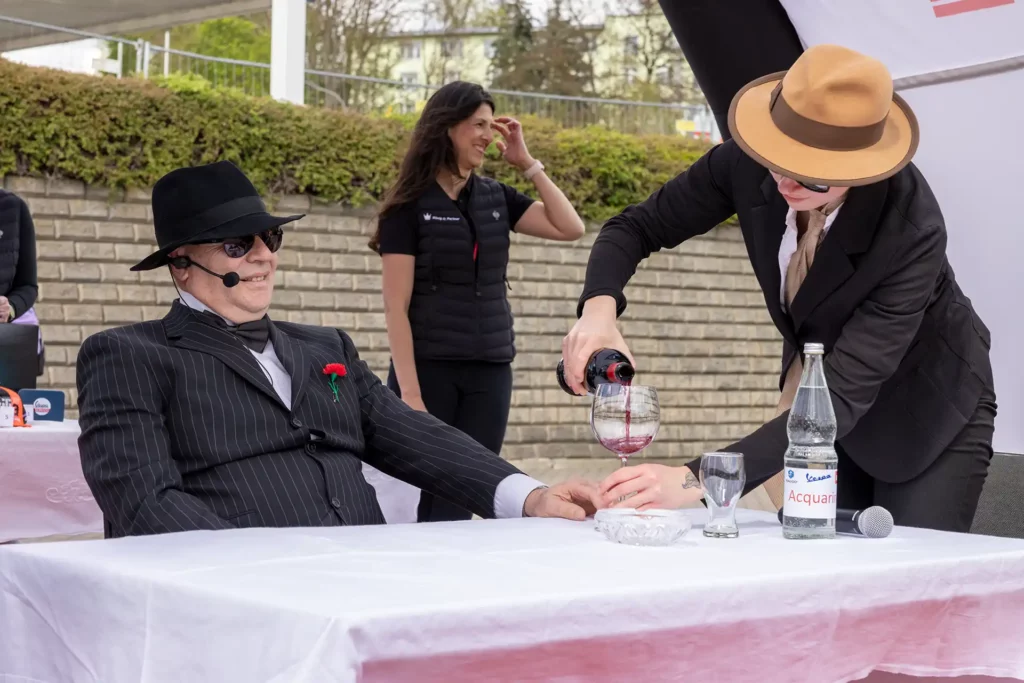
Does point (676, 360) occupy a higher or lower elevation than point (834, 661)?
lower

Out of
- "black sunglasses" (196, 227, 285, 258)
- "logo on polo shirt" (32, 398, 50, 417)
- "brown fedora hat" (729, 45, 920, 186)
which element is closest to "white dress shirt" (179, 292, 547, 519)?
"black sunglasses" (196, 227, 285, 258)

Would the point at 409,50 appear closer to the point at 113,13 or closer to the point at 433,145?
the point at 113,13

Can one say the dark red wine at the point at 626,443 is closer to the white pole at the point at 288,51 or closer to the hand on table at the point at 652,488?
the hand on table at the point at 652,488

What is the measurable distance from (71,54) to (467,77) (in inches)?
407

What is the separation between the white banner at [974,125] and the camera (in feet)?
13.6

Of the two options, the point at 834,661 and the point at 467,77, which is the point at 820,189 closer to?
the point at 834,661

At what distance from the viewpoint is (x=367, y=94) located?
47.8 feet

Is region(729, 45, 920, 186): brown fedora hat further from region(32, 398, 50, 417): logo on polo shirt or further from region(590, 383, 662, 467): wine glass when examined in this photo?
region(32, 398, 50, 417): logo on polo shirt

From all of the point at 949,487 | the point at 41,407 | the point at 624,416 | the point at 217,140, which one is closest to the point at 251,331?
the point at 624,416

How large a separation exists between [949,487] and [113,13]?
12.0 meters

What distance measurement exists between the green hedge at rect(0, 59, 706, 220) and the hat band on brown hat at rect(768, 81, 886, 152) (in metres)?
8.18

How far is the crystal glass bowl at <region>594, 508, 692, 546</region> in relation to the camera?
76.7 inches

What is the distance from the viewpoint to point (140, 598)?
153 centimetres

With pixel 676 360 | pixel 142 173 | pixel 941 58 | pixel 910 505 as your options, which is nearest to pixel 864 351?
pixel 910 505
